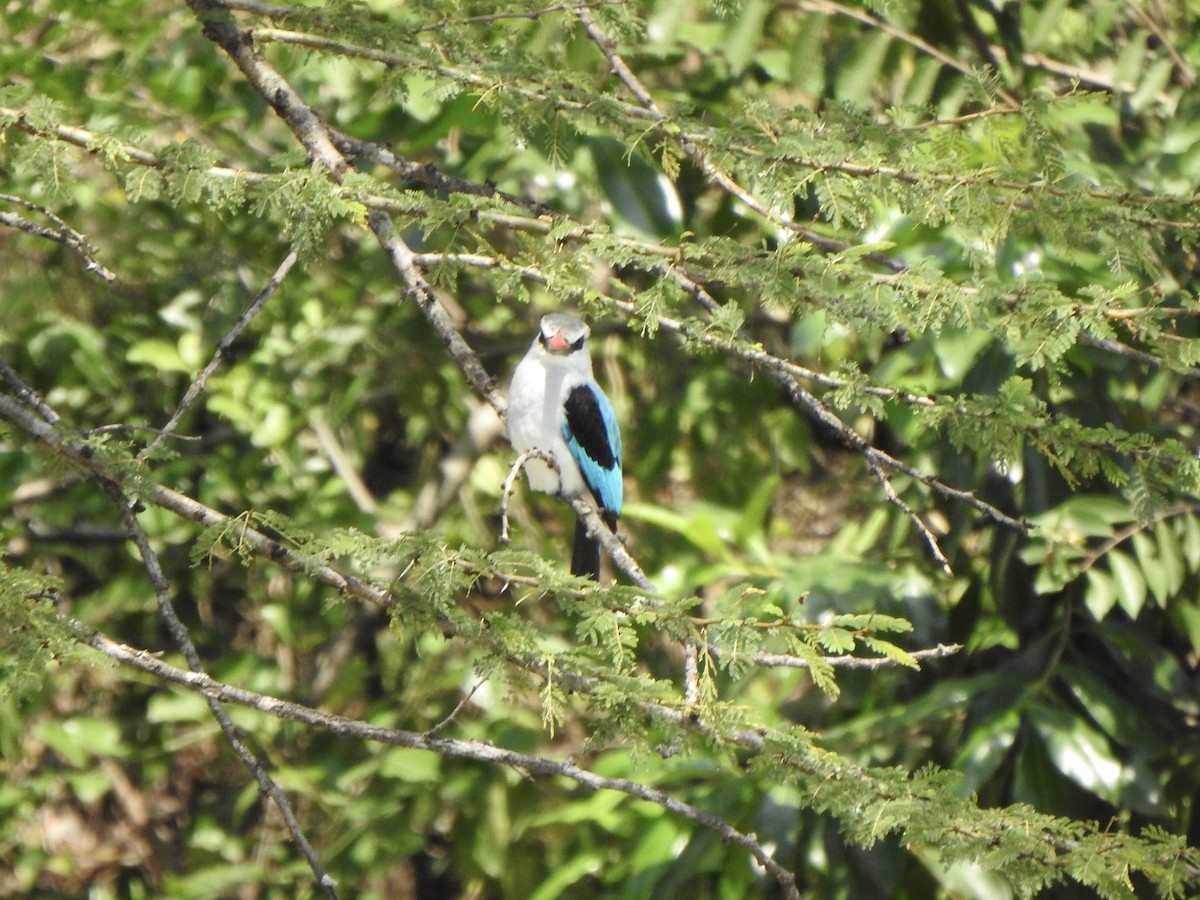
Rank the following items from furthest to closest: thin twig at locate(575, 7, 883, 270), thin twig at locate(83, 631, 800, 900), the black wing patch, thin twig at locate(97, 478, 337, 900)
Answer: the black wing patch, thin twig at locate(575, 7, 883, 270), thin twig at locate(97, 478, 337, 900), thin twig at locate(83, 631, 800, 900)

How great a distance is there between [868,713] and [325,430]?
2271 millimetres

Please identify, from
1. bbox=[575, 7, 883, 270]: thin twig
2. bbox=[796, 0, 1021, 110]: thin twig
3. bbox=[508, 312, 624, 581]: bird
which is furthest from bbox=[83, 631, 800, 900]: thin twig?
bbox=[796, 0, 1021, 110]: thin twig

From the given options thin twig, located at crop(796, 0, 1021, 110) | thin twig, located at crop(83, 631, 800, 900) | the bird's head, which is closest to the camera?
thin twig, located at crop(83, 631, 800, 900)

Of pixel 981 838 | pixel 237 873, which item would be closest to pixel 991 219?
pixel 981 838

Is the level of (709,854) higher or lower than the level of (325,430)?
higher

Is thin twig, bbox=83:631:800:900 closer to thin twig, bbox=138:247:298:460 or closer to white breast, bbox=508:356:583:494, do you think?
thin twig, bbox=138:247:298:460

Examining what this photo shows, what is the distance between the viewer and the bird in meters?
3.95

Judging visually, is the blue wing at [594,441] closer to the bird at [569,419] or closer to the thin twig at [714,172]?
the bird at [569,419]

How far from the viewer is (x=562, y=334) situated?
3883 mm

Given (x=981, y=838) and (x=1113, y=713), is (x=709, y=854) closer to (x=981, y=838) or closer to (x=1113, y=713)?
(x=1113, y=713)

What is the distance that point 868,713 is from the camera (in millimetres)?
3570

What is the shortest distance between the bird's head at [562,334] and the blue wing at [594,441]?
0.45 feet

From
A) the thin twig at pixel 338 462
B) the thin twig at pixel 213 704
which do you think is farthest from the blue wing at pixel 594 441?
the thin twig at pixel 213 704

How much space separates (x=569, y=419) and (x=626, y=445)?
1066 millimetres
